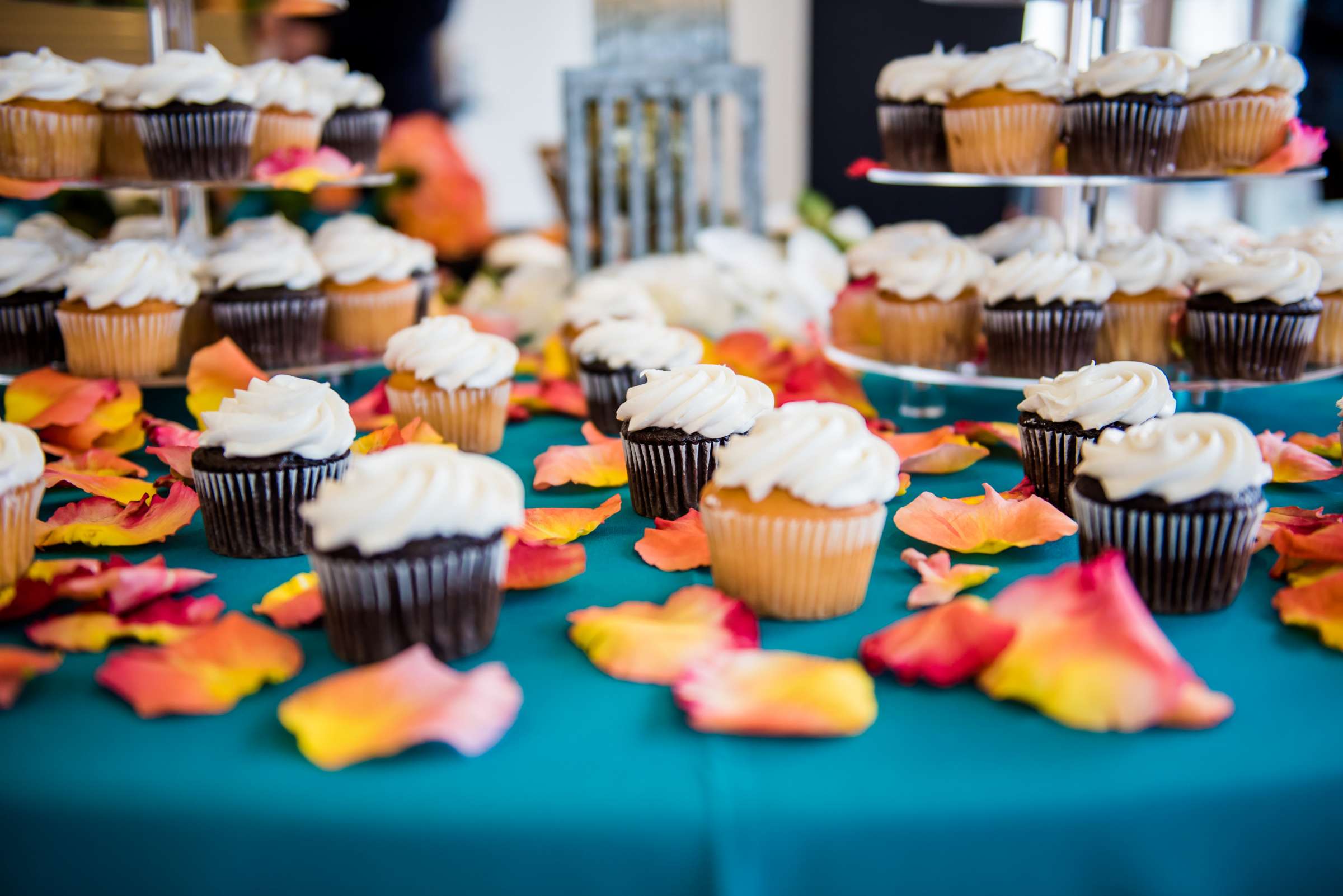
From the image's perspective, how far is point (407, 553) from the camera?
115cm

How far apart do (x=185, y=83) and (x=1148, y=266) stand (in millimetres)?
1776

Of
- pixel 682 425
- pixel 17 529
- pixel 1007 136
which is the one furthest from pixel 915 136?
pixel 17 529

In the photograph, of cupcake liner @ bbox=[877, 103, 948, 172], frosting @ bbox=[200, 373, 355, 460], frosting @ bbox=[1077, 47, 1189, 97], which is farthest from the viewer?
cupcake liner @ bbox=[877, 103, 948, 172]

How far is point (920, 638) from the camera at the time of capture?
1.17 m

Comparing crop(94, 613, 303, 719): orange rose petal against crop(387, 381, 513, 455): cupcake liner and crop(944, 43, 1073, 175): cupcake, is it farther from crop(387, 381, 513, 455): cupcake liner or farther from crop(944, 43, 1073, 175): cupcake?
crop(944, 43, 1073, 175): cupcake

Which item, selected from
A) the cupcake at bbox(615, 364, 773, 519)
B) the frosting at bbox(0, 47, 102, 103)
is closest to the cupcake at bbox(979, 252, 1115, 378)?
the cupcake at bbox(615, 364, 773, 519)

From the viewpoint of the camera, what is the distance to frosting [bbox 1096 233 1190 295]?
2.08 meters

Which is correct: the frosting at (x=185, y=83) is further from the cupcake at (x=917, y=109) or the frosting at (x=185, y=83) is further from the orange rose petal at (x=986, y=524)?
the orange rose petal at (x=986, y=524)

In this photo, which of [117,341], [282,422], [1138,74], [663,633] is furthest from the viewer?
[117,341]

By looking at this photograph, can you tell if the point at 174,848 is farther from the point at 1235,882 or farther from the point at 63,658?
the point at 1235,882

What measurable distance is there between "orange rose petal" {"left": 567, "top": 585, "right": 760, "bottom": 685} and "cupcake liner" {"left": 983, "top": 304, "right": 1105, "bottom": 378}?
1.00 m

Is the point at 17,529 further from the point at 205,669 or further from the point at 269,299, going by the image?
the point at 269,299

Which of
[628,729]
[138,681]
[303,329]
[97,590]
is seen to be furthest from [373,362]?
[628,729]

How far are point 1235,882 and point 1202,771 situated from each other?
0.10m
